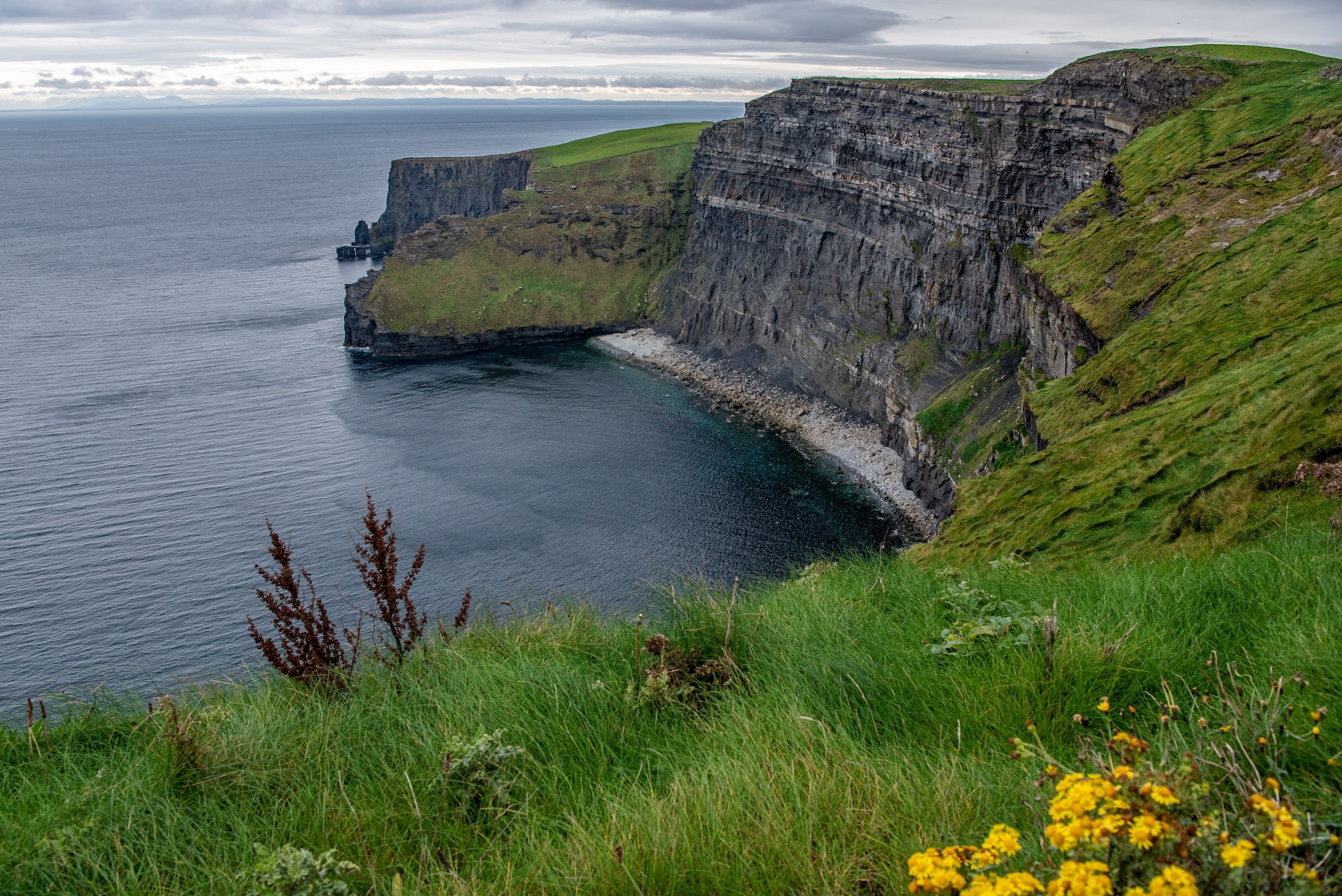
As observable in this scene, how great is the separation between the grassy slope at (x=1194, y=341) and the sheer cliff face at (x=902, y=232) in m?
3.98

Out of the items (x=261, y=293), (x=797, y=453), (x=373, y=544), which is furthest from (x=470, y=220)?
(x=373, y=544)

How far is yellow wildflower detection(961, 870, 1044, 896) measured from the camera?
315 cm

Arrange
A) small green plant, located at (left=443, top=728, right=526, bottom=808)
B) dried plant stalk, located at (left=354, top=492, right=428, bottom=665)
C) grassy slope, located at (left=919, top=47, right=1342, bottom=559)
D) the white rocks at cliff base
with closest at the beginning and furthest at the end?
small green plant, located at (left=443, top=728, right=526, bottom=808) < dried plant stalk, located at (left=354, top=492, right=428, bottom=665) < grassy slope, located at (left=919, top=47, right=1342, bottom=559) < the white rocks at cliff base

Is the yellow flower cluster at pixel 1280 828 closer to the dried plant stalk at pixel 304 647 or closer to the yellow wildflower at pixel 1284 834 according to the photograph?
the yellow wildflower at pixel 1284 834

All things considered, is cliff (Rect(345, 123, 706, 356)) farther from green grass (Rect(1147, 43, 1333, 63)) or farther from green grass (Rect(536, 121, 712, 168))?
green grass (Rect(1147, 43, 1333, 63))

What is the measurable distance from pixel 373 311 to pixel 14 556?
2182 inches

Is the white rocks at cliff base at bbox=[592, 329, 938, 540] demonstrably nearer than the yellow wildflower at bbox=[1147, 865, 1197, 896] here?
No

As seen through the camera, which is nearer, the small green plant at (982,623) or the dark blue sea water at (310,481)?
the small green plant at (982,623)

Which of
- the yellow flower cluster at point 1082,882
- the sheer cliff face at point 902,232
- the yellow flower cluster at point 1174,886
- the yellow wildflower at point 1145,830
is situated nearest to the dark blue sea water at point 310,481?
the sheer cliff face at point 902,232

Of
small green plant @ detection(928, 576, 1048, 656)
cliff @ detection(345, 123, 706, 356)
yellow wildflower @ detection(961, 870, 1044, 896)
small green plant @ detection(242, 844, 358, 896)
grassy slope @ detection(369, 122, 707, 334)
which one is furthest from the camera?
grassy slope @ detection(369, 122, 707, 334)

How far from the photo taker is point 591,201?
116 metres

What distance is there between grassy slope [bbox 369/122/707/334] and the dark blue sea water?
7.49m

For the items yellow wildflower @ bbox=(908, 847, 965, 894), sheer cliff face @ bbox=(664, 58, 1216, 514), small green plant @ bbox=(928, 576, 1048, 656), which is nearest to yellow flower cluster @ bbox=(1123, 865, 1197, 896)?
yellow wildflower @ bbox=(908, 847, 965, 894)

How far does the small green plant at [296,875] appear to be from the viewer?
496 centimetres
